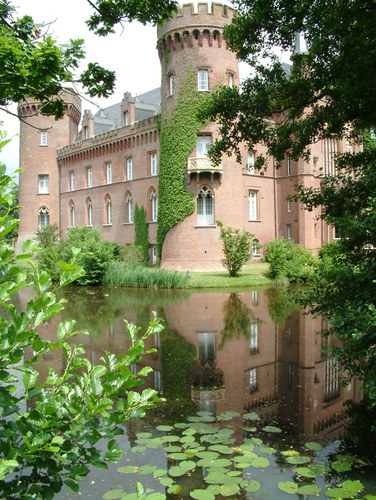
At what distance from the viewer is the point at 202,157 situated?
1005 inches

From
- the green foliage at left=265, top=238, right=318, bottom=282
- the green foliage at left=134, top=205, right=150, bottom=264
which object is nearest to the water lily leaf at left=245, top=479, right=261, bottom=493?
the green foliage at left=265, top=238, right=318, bottom=282

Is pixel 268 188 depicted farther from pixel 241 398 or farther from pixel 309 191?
pixel 241 398

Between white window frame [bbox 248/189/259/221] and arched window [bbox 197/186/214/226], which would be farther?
white window frame [bbox 248/189/259/221]

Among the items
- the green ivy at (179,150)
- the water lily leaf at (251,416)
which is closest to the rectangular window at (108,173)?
the green ivy at (179,150)

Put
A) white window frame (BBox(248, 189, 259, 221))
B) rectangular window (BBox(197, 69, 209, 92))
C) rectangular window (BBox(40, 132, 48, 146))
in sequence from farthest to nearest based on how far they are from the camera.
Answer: rectangular window (BBox(40, 132, 48, 146))
white window frame (BBox(248, 189, 259, 221))
rectangular window (BBox(197, 69, 209, 92))

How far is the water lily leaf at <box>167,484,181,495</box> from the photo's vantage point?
3.41 m

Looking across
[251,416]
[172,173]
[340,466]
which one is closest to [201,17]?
[172,173]

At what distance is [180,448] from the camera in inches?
163

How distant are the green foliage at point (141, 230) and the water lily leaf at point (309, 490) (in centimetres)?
2723

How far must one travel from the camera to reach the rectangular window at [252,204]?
31.4 meters

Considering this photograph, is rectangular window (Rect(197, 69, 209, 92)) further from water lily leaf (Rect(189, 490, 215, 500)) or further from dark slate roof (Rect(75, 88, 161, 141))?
→ water lily leaf (Rect(189, 490, 215, 500))

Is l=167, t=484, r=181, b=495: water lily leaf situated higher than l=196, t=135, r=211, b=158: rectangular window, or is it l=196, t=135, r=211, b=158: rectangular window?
l=196, t=135, r=211, b=158: rectangular window

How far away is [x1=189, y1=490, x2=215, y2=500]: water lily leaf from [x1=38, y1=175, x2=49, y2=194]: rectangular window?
131 feet

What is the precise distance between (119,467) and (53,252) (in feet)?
61.9
